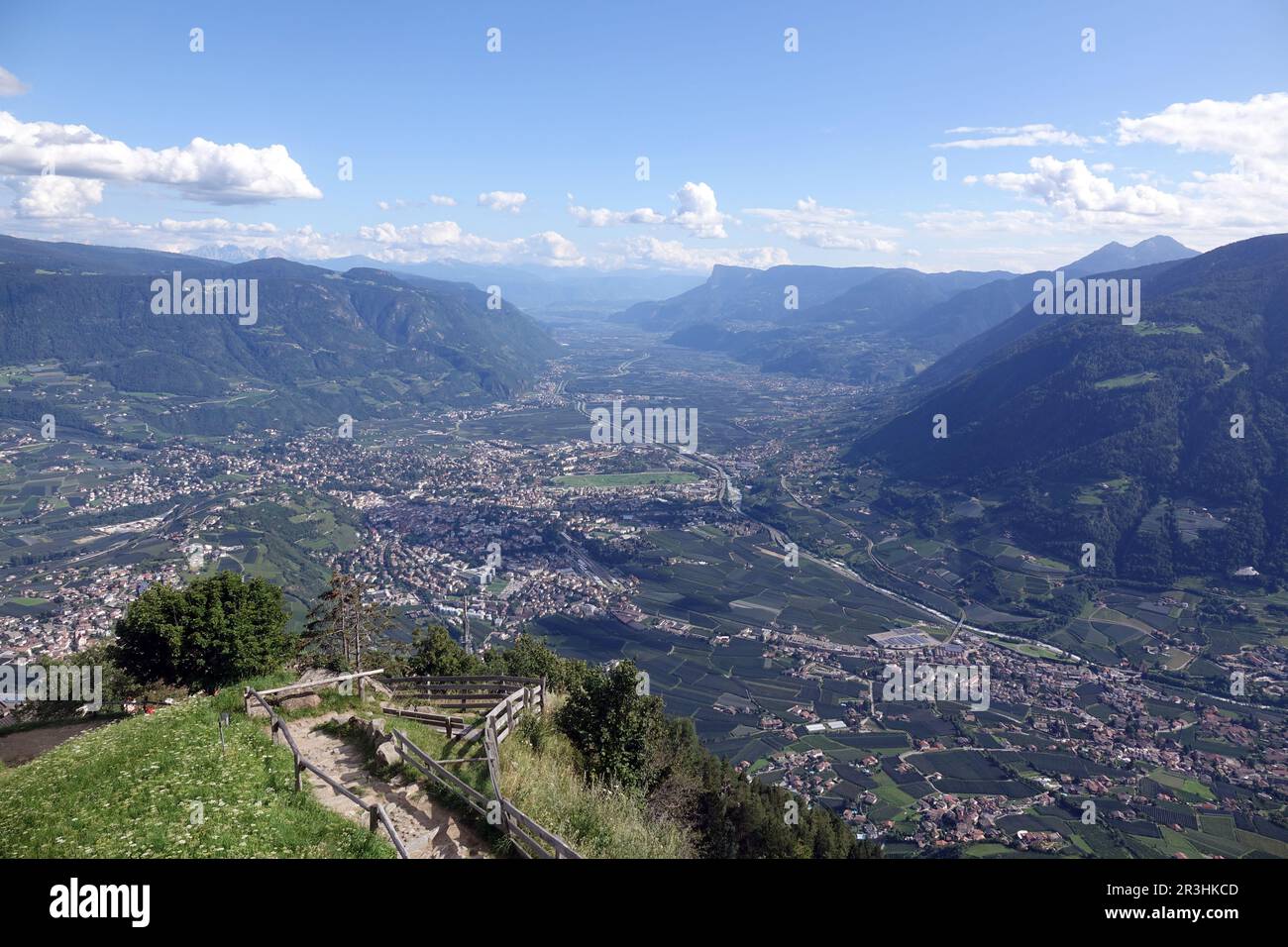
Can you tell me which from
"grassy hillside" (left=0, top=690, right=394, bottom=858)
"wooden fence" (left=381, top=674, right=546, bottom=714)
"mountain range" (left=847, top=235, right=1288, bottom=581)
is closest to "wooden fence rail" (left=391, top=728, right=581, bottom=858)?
"grassy hillside" (left=0, top=690, right=394, bottom=858)

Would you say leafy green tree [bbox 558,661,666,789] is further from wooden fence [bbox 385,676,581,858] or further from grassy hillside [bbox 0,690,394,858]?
grassy hillside [bbox 0,690,394,858]

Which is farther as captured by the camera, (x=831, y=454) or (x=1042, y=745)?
(x=831, y=454)

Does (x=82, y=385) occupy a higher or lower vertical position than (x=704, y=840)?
higher

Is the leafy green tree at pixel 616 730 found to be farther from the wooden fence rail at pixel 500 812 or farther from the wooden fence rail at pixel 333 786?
the wooden fence rail at pixel 333 786

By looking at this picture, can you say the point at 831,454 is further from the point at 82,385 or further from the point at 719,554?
the point at 82,385

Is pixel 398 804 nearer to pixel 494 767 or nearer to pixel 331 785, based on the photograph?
pixel 331 785
